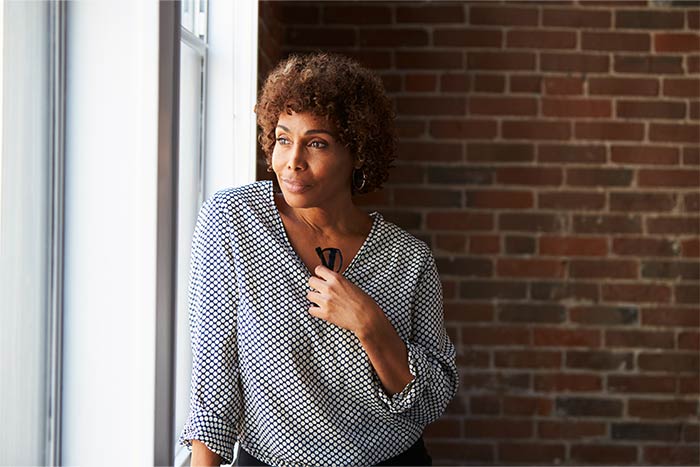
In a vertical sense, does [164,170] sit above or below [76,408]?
above

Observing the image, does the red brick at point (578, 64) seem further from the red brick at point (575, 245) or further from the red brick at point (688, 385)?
the red brick at point (688, 385)

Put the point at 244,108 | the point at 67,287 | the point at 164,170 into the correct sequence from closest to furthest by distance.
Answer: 1. the point at 164,170
2. the point at 67,287
3. the point at 244,108

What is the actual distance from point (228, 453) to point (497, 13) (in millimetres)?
2182

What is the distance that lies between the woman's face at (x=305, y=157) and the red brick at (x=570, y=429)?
2050 mm

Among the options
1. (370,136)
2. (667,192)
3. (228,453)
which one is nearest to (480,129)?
(667,192)

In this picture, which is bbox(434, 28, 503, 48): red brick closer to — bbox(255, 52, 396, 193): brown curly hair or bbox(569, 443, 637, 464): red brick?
bbox(569, 443, 637, 464): red brick

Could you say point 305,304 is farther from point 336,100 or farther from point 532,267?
point 532,267

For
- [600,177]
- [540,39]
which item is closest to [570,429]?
[600,177]

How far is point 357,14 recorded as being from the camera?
317 cm

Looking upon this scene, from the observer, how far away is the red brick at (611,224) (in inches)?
125

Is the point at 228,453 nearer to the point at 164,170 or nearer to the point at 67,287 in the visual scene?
the point at 67,287

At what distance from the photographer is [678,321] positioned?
3.19 metres

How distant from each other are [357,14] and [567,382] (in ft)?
4.96

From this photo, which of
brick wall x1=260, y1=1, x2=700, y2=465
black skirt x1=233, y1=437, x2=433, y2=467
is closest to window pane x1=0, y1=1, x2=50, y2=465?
black skirt x1=233, y1=437, x2=433, y2=467
